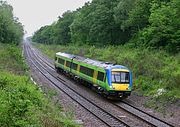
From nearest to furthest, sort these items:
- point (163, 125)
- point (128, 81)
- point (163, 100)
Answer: point (163, 125) < point (163, 100) < point (128, 81)

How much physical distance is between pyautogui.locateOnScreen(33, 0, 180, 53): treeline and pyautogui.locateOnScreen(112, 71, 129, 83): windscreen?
9.32m

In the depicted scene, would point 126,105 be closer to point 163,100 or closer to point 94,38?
point 163,100

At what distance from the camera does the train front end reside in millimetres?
A: 24391

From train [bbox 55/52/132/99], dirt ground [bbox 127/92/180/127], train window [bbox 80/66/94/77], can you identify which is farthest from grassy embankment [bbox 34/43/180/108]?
train window [bbox 80/66/94/77]

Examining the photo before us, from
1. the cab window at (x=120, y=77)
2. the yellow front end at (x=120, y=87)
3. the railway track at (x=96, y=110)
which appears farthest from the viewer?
the cab window at (x=120, y=77)

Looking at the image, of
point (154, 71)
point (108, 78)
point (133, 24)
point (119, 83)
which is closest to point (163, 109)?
point (119, 83)

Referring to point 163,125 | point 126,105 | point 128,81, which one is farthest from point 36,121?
point 128,81

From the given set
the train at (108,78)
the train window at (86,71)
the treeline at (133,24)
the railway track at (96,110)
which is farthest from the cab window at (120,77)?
the treeline at (133,24)

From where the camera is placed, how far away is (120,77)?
25000 mm

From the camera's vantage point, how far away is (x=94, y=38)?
204 ft

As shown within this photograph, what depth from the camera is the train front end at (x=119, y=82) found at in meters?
24.4

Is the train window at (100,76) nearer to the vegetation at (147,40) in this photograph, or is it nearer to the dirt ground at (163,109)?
the dirt ground at (163,109)

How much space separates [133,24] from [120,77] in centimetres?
2160

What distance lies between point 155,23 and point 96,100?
1229cm
